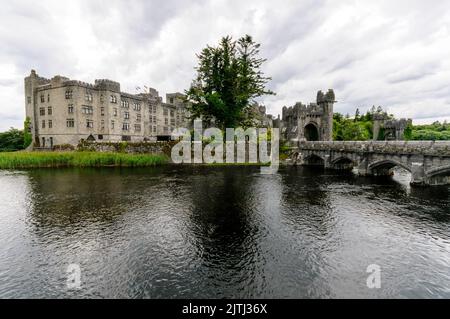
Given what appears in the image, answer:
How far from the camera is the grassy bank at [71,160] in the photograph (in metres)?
48.5

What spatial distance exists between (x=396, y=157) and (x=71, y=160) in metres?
60.7

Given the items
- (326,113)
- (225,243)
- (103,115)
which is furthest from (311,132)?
(225,243)

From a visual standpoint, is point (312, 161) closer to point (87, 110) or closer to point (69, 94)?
point (87, 110)

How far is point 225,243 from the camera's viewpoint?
49.1 ft

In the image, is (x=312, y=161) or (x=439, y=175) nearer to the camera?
(x=439, y=175)

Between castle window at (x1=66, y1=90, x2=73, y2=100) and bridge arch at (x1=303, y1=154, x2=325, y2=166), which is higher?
castle window at (x1=66, y1=90, x2=73, y2=100)

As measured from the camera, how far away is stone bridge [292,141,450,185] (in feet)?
91.6

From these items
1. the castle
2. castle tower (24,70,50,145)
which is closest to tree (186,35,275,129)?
the castle

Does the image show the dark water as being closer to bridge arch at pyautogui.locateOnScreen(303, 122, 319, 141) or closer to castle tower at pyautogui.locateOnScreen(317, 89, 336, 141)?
castle tower at pyautogui.locateOnScreen(317, 89, 336, 141)

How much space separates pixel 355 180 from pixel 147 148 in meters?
47.0

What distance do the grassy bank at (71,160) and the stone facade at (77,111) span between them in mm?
12194

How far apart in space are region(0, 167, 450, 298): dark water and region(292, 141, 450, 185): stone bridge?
3083 millimetres

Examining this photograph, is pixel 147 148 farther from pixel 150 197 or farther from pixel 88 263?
pixel 88 263
